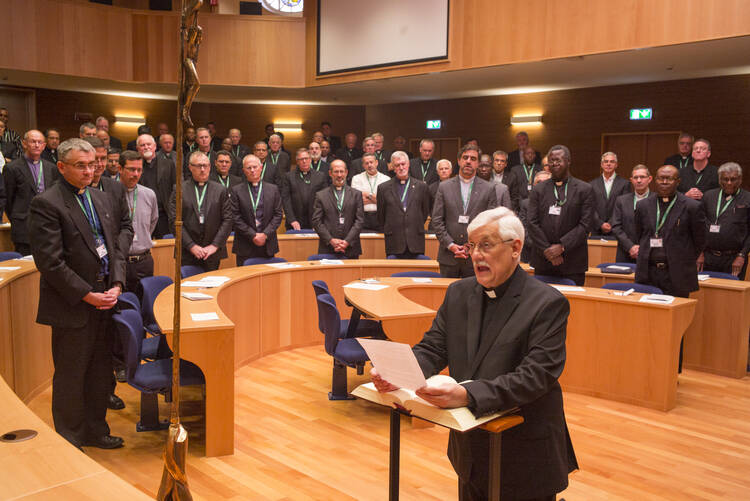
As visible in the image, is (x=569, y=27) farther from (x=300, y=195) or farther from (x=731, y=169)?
(x=300, y=195)

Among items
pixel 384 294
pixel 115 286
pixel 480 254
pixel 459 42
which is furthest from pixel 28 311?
pixel 459 42

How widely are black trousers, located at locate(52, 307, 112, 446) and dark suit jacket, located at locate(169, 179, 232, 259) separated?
2175 millimetres

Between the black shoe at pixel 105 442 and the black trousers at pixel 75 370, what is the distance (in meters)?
0.12

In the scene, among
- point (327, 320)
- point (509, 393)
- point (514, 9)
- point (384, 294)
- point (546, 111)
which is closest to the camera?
point (509, 393)

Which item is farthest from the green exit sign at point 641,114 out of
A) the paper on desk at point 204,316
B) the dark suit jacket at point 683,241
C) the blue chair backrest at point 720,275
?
the paper on desk at point 204,316

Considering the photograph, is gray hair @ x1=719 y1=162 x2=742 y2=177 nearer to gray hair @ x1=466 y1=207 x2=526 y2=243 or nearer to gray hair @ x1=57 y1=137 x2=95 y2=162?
gray hair @ x1=466 y1=207 x2=526 y2=243

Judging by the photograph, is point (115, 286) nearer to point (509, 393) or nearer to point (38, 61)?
point (509, 393)

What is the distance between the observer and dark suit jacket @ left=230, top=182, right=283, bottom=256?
648 cm

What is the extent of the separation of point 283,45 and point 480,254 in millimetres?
9465

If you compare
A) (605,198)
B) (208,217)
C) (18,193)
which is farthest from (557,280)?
(18,193)

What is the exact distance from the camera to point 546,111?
39.3 feet

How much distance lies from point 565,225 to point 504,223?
11.1 feet

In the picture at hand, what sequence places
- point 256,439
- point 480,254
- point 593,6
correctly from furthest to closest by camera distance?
point 593,6, point 256,439, point 480,254

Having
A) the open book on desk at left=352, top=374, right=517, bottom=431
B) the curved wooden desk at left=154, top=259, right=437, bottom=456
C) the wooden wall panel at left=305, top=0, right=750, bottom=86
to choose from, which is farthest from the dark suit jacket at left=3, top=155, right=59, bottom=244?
the open book on desk at left=352, top=374, right=517, bottom=431
